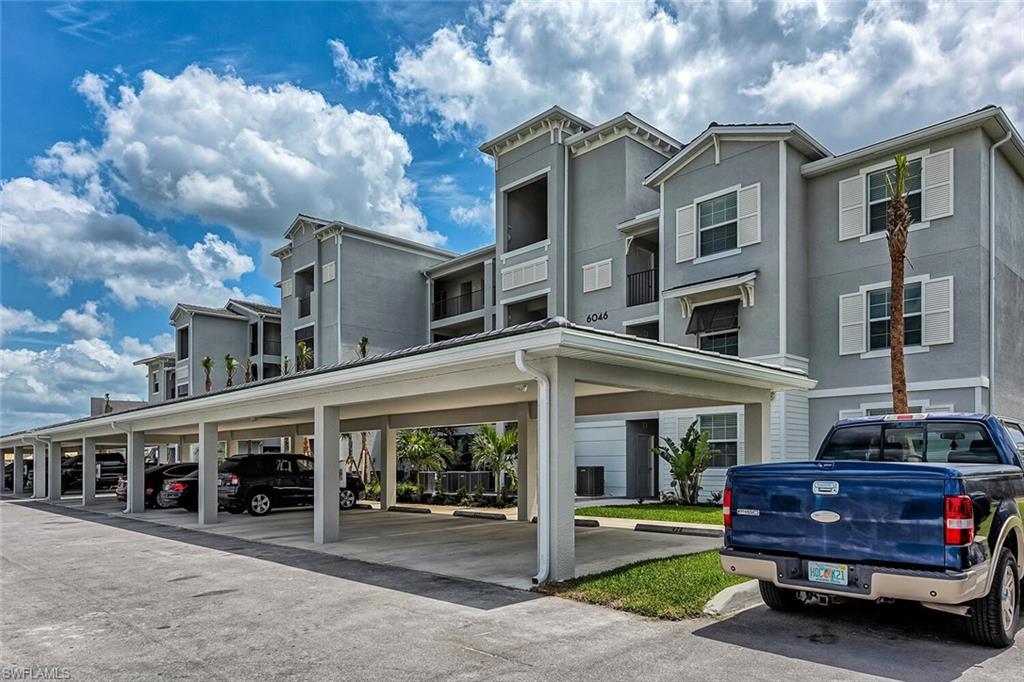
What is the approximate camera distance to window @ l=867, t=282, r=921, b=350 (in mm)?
17969

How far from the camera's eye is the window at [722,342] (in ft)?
68.0

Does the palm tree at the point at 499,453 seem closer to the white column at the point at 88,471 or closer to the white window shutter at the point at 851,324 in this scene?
the white window shutter at the point at 851,324

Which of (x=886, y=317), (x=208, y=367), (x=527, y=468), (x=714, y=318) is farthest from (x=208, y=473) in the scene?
(x=208, y=367)

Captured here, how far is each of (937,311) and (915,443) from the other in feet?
36.7

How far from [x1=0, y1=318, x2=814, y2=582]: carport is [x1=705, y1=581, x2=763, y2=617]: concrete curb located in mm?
2089

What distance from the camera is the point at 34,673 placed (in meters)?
5.88

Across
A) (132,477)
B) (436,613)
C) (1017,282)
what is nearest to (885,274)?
(1017,282)

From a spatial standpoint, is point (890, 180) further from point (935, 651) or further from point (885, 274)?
point (935, 651)

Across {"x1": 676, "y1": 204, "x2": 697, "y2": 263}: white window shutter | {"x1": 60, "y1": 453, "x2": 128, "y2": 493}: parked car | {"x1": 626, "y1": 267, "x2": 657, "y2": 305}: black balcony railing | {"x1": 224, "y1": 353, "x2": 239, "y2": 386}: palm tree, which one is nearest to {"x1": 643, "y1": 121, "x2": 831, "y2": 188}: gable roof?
{"x1": 676, "y1": 204, "x2": 697, "y2": 263}: white window shutter

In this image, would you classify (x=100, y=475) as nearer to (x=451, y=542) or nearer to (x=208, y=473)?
(x=208, y=473)

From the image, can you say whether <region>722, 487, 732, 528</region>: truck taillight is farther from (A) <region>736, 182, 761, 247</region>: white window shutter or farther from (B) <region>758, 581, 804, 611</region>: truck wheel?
(A) <region>736, 182, 761, 247</region>: white window shutter

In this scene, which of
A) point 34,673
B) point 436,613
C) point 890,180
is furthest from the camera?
point 890,180

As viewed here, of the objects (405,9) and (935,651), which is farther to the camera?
(405,9)

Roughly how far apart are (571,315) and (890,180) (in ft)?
37.0
